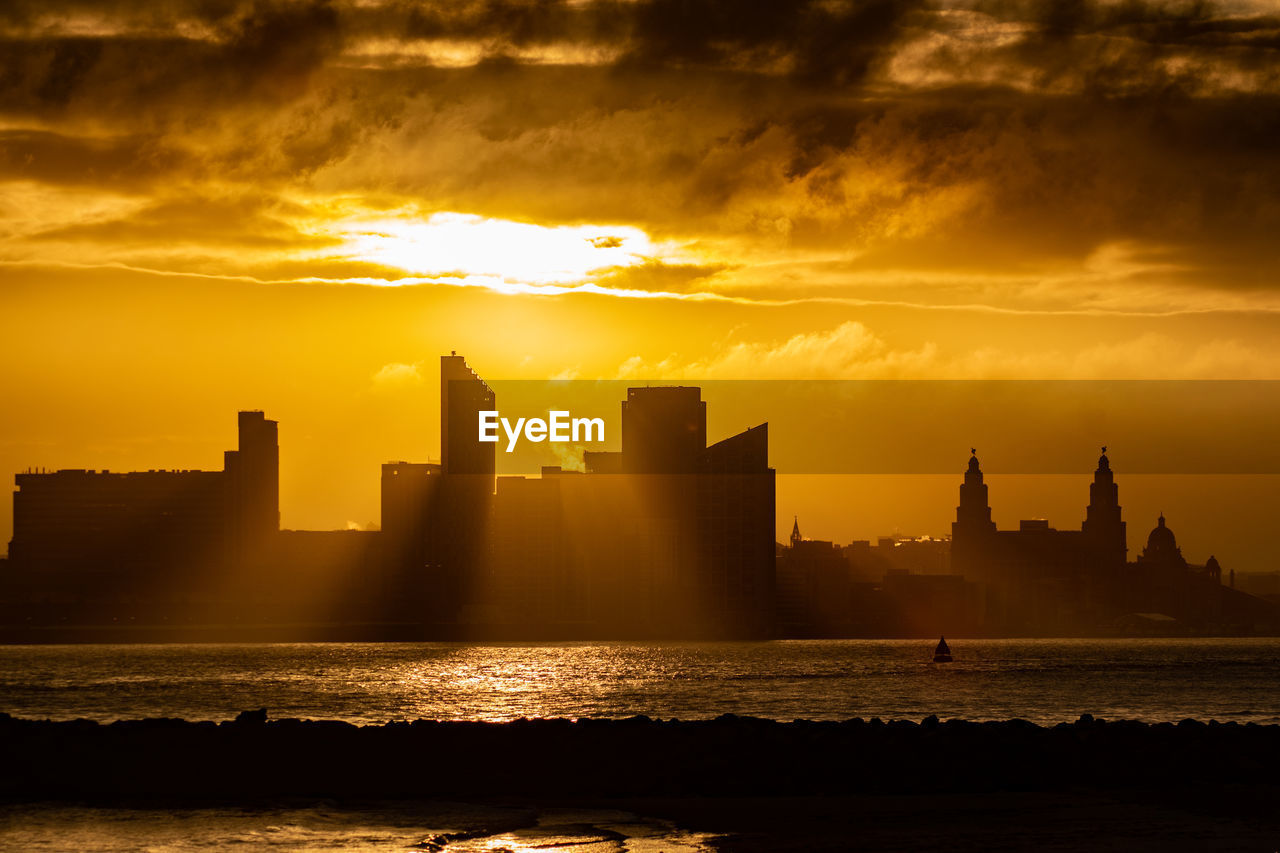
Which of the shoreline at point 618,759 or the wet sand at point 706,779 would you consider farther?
the shoreline at point 618,759

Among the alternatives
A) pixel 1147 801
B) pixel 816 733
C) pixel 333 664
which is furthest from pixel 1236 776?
pixel 333 664

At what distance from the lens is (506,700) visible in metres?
93.3

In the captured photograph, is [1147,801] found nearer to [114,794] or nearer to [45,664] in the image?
[114,794]

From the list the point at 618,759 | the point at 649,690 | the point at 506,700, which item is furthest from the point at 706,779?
the point at 649,690

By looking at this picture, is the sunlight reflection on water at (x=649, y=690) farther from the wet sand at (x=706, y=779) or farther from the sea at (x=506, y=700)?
the wet sand at (x=706, y=779)

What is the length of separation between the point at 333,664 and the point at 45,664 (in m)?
34.3

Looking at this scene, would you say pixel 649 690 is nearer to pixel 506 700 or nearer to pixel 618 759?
pixel 506 700

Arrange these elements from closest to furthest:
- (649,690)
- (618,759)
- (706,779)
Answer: (706,779), (618,759), (649,690)

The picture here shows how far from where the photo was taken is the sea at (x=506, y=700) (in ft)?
116

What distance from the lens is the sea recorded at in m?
35.5

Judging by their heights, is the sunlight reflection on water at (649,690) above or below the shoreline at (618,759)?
below

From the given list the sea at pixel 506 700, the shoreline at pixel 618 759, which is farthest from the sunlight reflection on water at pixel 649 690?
the shoreline at pixel 618 759

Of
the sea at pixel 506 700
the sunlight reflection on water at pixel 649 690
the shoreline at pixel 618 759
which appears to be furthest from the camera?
the sunlight reflection on water at pixel 649 690

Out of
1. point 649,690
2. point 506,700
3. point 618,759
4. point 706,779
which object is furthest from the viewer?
point 649,690
